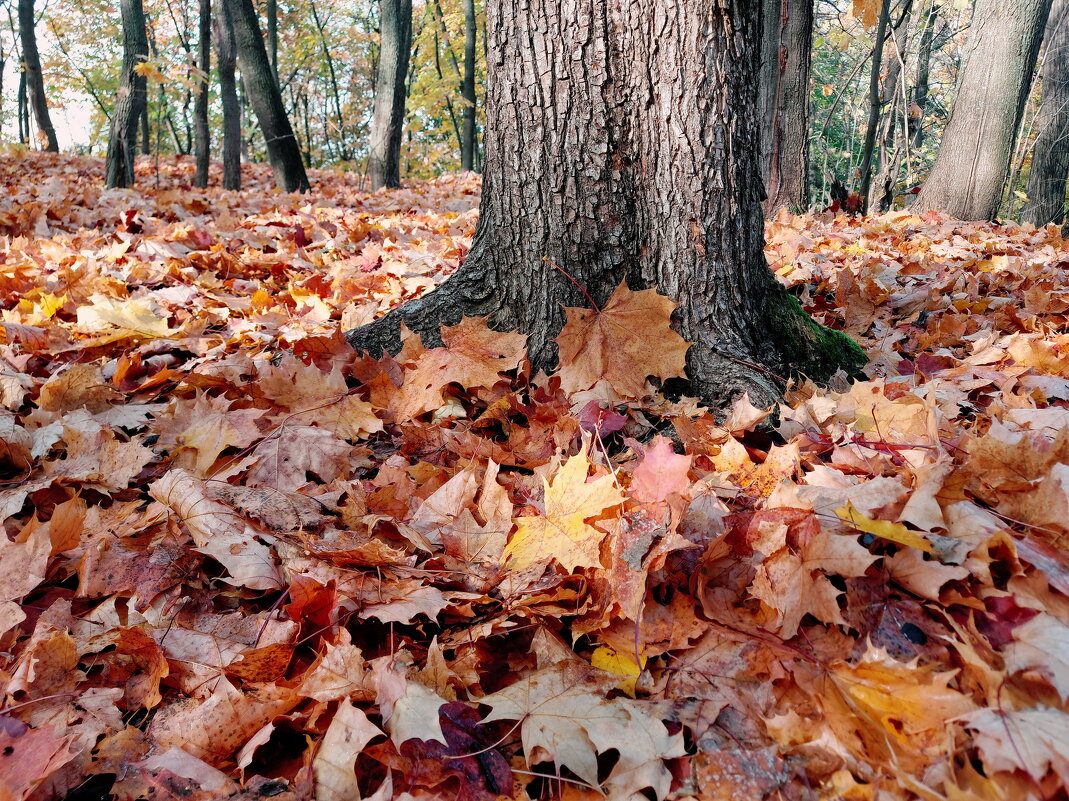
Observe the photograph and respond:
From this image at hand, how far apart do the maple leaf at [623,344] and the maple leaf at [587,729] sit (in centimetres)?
108

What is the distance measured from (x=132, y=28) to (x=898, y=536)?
919 cm

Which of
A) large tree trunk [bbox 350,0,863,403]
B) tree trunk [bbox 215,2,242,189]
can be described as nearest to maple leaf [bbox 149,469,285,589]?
large tree trunk [bbox 350,0,863,403]

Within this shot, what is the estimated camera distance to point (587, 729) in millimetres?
1111

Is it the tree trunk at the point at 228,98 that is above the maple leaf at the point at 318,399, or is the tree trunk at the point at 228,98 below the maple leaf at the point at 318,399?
above

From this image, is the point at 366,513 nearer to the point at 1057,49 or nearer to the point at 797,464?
the point at 797,464

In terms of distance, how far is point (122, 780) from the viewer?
3.64 feet

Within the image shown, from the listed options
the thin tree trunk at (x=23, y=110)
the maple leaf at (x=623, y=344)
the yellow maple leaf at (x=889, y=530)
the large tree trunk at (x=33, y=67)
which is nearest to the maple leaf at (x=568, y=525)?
the yellow maple leaf at (x=889, y=530)

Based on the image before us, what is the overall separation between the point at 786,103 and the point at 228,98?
7701 mm

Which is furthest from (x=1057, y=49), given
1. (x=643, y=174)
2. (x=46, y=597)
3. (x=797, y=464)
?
(x=46, y=597)

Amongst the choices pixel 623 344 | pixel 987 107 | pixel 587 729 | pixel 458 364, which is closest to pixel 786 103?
pixel 987 107

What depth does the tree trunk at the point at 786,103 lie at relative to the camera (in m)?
5.77

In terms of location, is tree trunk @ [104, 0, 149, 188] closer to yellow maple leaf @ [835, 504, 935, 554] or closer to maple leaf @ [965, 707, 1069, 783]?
yellow maple leaf @ [835, 504, 935, 554]

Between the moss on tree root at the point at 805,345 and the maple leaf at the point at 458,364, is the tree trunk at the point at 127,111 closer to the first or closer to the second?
the maple leaf at the point at 458,364

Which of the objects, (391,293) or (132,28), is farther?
(132,28)
